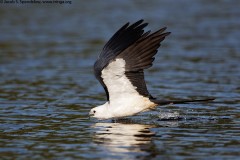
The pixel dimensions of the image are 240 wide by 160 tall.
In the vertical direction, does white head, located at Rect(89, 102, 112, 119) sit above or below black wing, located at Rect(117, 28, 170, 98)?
below

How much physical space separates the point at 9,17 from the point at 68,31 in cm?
364

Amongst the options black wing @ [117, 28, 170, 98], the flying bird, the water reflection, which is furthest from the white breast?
the water reflection

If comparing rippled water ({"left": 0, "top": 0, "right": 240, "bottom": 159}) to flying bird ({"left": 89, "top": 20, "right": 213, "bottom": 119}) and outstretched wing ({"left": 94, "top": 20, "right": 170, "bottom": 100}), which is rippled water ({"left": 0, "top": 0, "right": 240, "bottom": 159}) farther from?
outstretched wing ({"left": 94, "top": 20, "right": 170, "bottom": 100})

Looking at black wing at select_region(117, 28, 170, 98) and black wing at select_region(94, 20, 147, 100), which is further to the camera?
black wing at select_region(117, 28, 170, 98)

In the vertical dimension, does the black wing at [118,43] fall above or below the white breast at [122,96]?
above

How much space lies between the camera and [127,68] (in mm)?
10320

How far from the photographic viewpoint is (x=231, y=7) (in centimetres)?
2584

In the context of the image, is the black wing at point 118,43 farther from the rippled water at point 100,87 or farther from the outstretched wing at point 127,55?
the rippled water at point 100,87

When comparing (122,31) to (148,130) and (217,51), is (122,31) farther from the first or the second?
(217,51)

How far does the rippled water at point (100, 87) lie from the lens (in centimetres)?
903

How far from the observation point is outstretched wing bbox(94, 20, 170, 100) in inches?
397

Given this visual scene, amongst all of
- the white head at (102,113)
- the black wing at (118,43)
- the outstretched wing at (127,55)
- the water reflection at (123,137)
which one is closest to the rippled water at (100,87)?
the water reflection at (123,137)

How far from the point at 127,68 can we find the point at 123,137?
124 cm

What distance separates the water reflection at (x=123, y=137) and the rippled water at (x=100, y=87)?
1 cm
